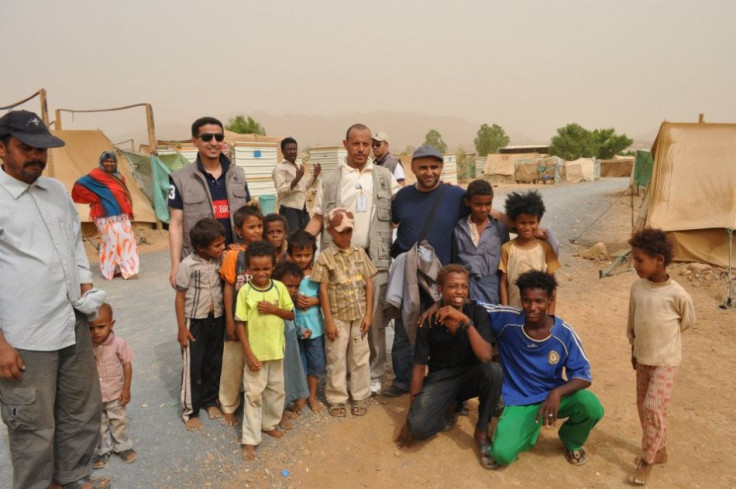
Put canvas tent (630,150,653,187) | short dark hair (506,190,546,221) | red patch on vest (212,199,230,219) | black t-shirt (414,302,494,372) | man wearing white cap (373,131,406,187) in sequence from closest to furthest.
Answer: black t-shirt (414,302,494,372), short dark hair (506,190,546,221), red patch on vest (212,199,230,219), man wearing white cap (373,131,406,187), canvas tent (630,150,653,187)

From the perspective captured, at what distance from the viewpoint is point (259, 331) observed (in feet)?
9.64

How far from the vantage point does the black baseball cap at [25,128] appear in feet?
6.61

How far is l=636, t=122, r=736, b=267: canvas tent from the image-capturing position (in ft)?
26.2

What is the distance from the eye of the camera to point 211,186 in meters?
3.29

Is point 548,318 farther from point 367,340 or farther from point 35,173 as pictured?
point 35,173

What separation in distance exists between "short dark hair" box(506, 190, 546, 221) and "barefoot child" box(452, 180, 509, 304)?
141 millimetres

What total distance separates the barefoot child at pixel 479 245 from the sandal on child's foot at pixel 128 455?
2.36 metres

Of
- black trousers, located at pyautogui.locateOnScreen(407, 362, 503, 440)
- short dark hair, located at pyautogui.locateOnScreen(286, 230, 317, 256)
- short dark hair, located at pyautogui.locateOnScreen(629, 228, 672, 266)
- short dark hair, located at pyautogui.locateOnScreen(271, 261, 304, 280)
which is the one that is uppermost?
short dark hair, located at pyautogui.locateOnScreen(629, 228, 672, 266)

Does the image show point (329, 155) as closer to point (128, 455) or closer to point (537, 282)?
point (537, 282)

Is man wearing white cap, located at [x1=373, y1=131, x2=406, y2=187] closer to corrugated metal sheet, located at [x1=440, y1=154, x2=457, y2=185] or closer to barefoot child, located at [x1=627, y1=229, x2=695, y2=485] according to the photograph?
barefoot child, located at [x1=627, y1=229, x2=695, y2=485]

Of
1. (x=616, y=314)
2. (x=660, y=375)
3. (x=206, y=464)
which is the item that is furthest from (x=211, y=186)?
(x=616, y=314)

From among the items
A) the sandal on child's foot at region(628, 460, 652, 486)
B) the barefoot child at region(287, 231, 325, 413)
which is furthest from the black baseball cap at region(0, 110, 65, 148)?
the sandal on child's foot at region(628, 460, 652, 486)

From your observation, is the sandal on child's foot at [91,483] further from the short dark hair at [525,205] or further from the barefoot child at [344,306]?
the short dark hair at [525,205]

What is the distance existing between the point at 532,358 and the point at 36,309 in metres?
2.72
